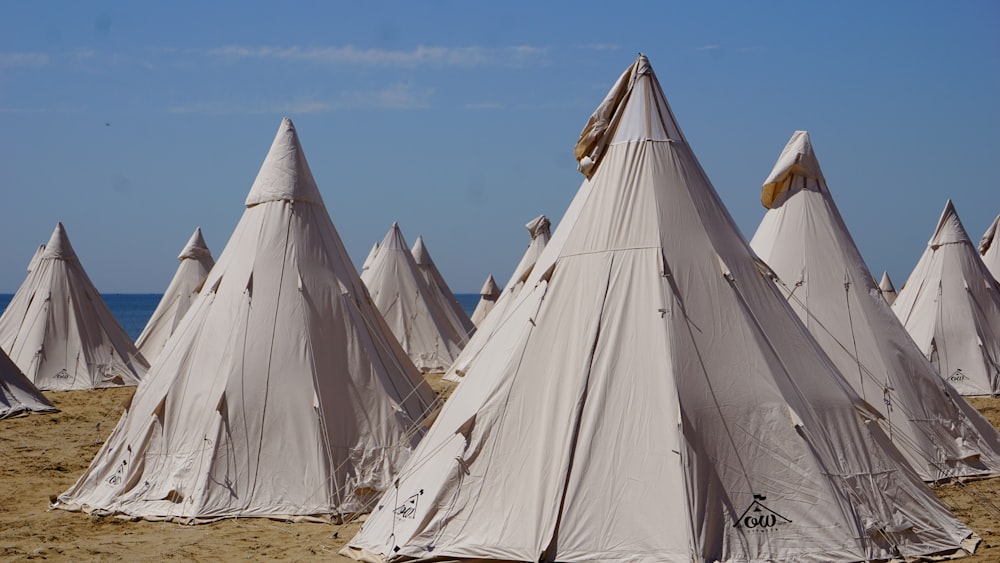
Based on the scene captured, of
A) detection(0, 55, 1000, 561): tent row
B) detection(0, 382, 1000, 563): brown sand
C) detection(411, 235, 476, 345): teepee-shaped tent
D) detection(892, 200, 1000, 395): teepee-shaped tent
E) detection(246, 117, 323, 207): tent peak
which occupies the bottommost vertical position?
detection(0, 382, 1000, 563): brown sand

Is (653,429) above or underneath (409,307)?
underneath

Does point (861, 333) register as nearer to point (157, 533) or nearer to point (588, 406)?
point (588, 406)

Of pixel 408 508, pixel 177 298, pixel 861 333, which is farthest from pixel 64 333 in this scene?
pixel 861 333

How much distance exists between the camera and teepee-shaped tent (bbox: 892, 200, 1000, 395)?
70.5 ft

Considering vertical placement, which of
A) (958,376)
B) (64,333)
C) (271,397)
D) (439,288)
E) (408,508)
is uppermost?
(439,288)

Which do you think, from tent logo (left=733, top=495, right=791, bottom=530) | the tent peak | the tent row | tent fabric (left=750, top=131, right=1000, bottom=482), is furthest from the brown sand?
the tent peak

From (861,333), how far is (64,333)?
59.3ft

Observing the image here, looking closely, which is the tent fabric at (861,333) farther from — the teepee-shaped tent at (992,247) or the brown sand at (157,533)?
the teepee-shaped tent at (992,247)

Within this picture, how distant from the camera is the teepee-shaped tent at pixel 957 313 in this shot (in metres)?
21.5

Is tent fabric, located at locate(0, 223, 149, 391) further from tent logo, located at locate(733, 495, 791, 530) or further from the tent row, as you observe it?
tent logo, located at locate(733, 495, 791, 530)

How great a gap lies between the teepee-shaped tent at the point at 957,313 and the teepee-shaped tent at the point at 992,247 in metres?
6.78

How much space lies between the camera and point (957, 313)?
2191 centimetres

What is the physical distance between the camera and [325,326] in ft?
39.3

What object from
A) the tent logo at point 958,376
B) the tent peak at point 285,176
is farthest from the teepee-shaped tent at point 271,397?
the tent logo at point 958,376
